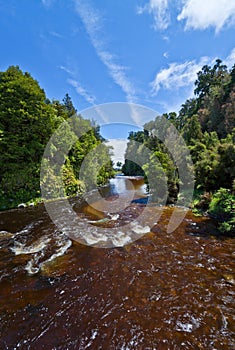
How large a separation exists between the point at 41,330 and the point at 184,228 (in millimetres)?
7922

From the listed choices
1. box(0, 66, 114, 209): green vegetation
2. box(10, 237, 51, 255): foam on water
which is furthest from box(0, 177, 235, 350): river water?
box(0, 66, 114, 209): green vegetation

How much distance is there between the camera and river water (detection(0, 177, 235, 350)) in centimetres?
353

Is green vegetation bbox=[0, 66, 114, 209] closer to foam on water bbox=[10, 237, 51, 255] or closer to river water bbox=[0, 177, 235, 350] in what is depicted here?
foam on water bbox=[10, 237, 51, 255]

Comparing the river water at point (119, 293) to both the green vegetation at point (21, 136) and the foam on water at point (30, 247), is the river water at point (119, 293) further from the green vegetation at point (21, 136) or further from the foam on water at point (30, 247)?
the green vegetation at point (21, 136)

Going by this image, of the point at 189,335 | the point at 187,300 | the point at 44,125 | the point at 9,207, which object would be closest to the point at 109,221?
the point at 187,300

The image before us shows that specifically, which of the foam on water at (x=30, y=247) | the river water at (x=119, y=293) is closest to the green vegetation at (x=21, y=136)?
the foam on water at (x=30, y=247)

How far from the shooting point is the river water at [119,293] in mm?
3525

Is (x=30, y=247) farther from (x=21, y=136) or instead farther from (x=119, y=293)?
(x=21, y=136)

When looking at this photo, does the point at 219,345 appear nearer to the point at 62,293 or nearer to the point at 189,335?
the point at 189,335

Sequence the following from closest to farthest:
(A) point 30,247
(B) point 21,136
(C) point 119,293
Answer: (C) point 119,293 → (A) point 30,247 → (B) point 21,136

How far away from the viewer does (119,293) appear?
15.8ft

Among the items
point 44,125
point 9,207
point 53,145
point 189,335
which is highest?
point 44,125

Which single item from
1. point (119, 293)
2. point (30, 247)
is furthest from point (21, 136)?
point (119, 293)

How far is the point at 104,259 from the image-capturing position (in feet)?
21.9
